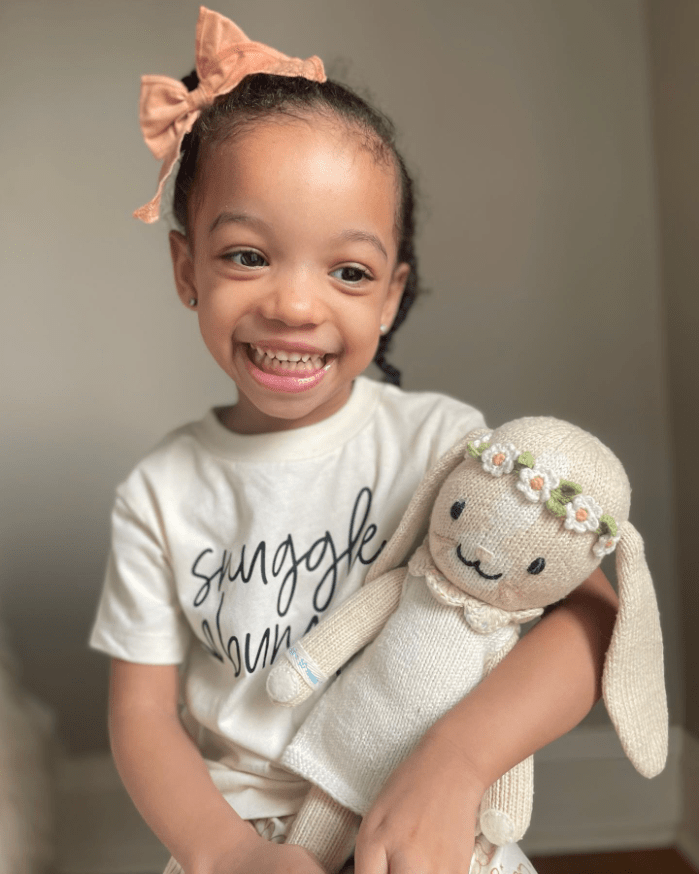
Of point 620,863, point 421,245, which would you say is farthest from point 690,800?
point 421,245

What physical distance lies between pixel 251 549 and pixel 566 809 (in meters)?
0.73

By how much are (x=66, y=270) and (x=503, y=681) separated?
872mm

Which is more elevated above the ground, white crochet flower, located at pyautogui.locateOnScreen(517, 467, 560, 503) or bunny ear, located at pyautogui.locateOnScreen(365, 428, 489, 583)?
white crochet flower, located at pyautogui.locateOnScreen(517, 467, 560, 503)

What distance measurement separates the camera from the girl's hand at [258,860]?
2.15 feet

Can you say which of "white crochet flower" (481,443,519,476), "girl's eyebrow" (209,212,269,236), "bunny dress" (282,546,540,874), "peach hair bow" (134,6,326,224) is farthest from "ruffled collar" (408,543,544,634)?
"peach hair bow" (134,6,326,224)

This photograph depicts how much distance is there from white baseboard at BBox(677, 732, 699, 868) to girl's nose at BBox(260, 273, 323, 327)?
84cm

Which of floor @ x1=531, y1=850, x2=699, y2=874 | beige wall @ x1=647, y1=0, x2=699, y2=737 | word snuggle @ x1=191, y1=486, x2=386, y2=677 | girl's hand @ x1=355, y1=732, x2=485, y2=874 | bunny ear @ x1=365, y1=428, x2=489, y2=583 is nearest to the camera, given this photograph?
girl's hand @ x1=355, y1=732, x2=485, y2=874

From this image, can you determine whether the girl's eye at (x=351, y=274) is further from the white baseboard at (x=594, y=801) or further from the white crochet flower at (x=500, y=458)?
the white baseboard at (x=594, y=801)

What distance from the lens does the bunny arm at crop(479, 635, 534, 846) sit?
0.65 metres

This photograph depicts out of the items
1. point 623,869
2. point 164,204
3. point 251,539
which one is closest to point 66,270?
point 164,204

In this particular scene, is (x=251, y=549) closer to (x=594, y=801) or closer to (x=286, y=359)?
(x=286, y=359)

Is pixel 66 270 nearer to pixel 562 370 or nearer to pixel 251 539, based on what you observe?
pixel 251 539

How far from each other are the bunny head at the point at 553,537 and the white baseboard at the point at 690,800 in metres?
0.55

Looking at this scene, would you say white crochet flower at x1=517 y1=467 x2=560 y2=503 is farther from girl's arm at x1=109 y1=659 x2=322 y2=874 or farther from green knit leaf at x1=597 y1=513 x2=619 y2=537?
girl's arm at x1=109 y1=659 x2=322 y2=874
